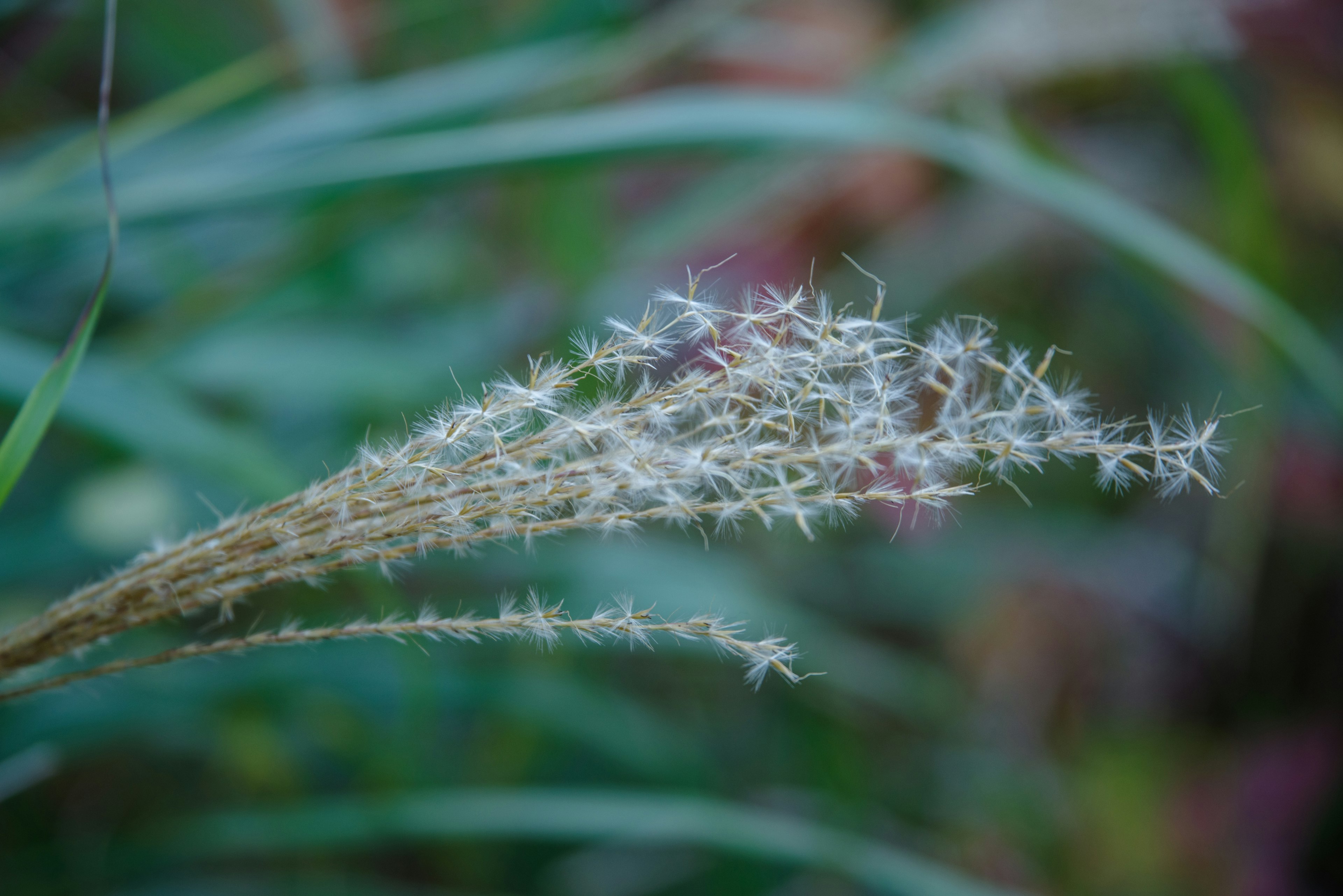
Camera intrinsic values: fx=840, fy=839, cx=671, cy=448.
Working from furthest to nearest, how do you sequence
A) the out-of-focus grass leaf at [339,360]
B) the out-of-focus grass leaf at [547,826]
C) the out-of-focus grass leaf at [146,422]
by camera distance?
1. the out-of-focus grass leaf at [339,360]
2. the out-of-focus grass leaf at [547,826]
3. the out-of-focus grass leaf at [146,422]

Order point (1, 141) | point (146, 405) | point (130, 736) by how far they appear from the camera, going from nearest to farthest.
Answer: point (146, 405) → point (130, 736) → point (1, 141)

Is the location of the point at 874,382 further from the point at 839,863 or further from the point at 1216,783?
the point at 1216,783

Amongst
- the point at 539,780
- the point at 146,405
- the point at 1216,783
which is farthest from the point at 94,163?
the point at 1216,783

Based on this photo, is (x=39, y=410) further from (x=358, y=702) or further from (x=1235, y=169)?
(x=1235, y=169)

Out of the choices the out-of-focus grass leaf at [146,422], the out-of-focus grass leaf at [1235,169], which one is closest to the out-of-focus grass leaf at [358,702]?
the out-of-focus grass leaf at [146,422]

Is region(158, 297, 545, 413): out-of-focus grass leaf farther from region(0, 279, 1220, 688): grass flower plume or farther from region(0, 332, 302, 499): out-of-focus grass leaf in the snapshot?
region(0, 279, 1220, 688): grass flower plume

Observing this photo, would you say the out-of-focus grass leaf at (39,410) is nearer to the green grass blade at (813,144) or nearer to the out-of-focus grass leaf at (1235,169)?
the green grass blade at (813,144)
